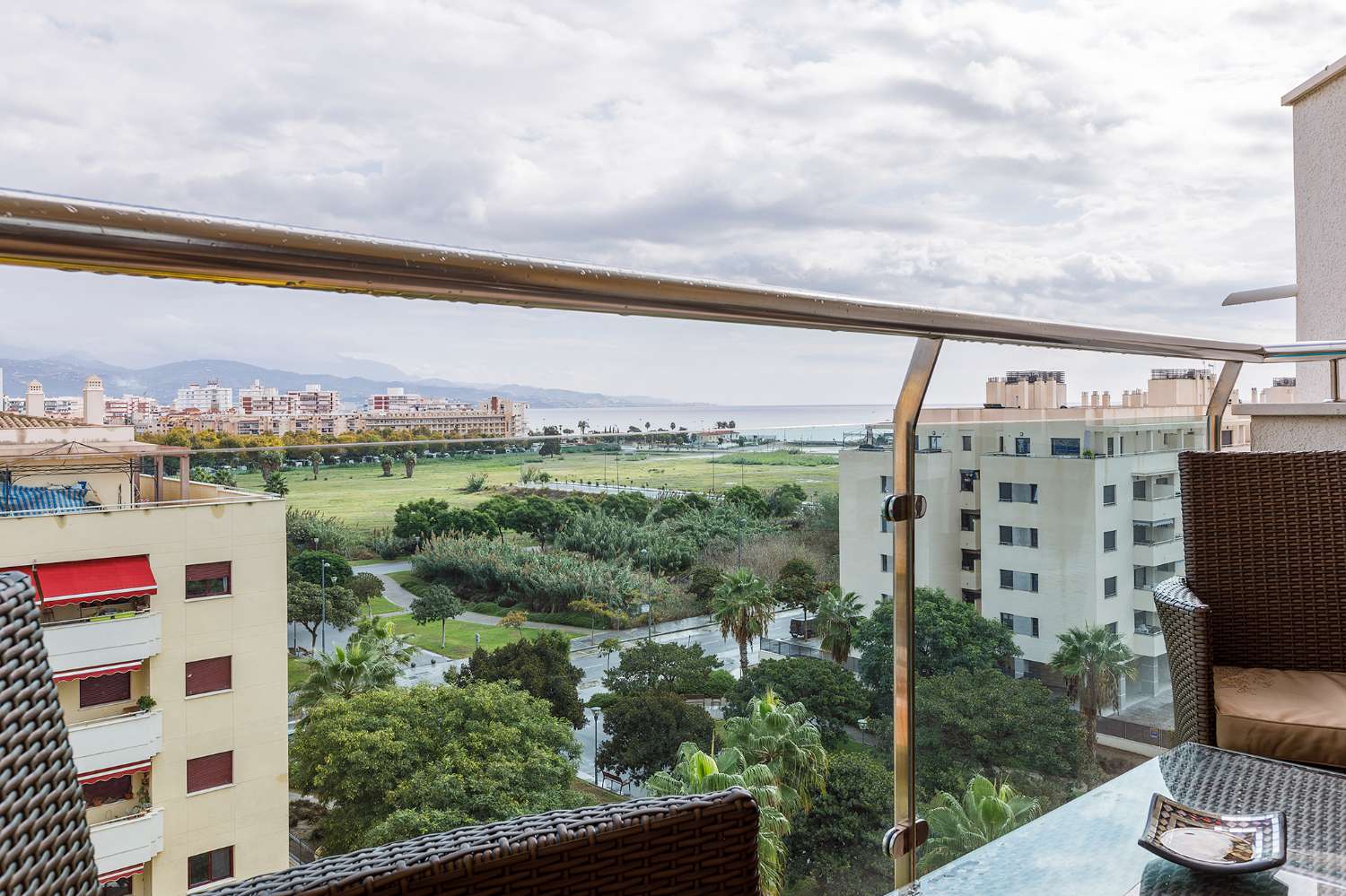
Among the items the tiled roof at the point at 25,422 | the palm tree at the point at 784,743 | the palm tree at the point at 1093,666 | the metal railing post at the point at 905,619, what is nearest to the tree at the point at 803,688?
the palm tree at the point at 784,743

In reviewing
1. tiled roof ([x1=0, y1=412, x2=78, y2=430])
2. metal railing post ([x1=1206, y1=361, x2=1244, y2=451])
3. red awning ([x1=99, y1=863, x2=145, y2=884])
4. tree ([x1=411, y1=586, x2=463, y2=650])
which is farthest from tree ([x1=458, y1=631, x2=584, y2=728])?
metal railing post ([x1=1206, y1=361, x2=1244, y2=451])

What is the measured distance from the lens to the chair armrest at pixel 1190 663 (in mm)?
1676

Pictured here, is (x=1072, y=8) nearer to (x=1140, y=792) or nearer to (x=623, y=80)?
(x=623, y=80)

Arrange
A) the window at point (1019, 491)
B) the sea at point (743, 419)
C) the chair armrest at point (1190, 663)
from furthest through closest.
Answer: the window at point (1019, 491)
the sea at point (743, 419)
the chair armrest at point (1190, 663)

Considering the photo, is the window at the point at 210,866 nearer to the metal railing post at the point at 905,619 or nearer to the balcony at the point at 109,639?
the balcony at the point at 109,639

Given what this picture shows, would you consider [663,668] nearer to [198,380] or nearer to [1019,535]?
[1019,535]

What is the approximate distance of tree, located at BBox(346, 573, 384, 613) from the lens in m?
1.69

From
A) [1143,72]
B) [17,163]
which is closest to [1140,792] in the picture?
[1143,72]

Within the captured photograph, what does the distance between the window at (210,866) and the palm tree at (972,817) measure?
121 centimetres

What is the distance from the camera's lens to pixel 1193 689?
1701mm

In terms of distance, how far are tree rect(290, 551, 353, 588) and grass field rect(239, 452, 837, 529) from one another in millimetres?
92

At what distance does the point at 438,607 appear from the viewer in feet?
6.47

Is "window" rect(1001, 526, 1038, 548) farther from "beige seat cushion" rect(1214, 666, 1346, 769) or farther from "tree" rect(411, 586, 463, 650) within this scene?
"tree" rect(411, 586, 463, 650)

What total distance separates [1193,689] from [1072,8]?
11.9 meters
